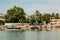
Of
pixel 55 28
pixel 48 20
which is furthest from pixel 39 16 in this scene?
pixel 55 28

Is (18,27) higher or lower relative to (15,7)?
lower

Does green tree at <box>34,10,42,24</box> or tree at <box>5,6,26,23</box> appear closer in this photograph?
green tree at <box>34,10,42,24</box>

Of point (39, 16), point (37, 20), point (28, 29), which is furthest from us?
point (39, 16)

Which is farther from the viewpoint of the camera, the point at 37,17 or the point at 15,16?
the point at 37,17

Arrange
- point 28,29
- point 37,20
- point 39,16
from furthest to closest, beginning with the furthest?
point 39,16
point 37,20
point 28,29

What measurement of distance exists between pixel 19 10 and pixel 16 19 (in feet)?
10.8

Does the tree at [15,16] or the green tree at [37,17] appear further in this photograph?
the tree at [15,16]

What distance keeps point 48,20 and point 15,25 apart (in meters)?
21.6

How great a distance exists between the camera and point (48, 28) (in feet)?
275

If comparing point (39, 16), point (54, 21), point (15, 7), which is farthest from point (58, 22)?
point (15, 7)

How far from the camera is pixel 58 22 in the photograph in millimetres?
94125

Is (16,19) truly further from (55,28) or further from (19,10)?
(55,28)

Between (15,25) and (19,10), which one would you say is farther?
(19,10)

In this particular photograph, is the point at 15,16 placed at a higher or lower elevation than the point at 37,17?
A: higher
